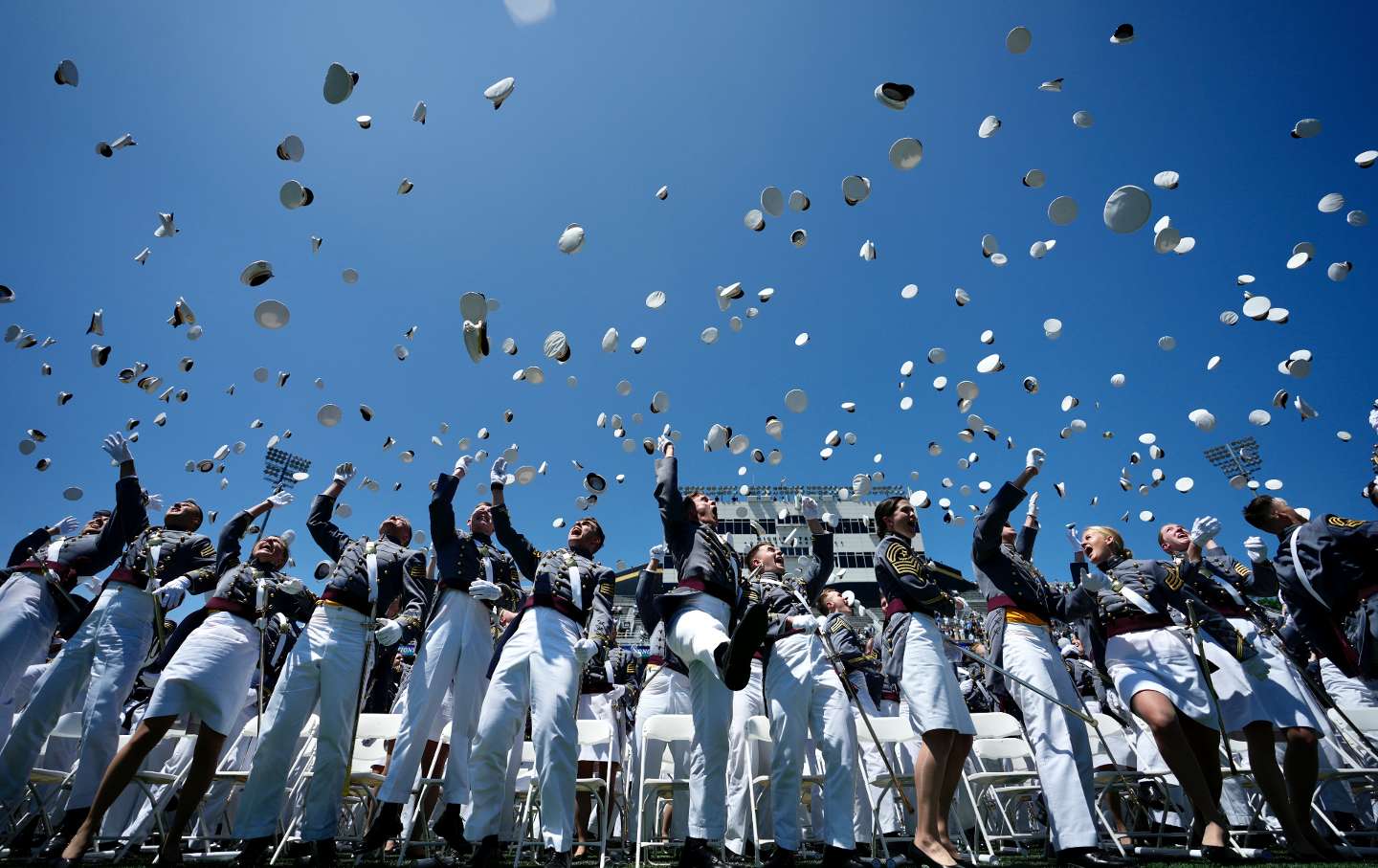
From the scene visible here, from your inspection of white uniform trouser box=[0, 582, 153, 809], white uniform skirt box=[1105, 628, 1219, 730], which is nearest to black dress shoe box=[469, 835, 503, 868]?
white uniform trouser box=[0, 582, 153, 809]

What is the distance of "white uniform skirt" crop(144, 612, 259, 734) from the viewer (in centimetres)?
446

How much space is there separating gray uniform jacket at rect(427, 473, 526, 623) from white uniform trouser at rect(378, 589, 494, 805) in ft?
0.47

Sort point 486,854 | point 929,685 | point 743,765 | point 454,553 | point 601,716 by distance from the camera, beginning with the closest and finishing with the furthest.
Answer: point 486,854 → point 929,685 → point 454,553 → point 743,765 → point 601,716

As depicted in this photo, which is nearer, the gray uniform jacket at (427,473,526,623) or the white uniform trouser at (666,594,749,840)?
the white uniform trouser at (666,594,749,840)

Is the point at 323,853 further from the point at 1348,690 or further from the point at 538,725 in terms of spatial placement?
the point at 1348,690

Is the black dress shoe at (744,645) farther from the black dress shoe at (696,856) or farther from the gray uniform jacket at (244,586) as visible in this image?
the gray uniform jacket at (244,586)

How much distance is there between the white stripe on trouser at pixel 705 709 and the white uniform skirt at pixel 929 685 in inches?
48.8

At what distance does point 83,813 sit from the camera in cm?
455

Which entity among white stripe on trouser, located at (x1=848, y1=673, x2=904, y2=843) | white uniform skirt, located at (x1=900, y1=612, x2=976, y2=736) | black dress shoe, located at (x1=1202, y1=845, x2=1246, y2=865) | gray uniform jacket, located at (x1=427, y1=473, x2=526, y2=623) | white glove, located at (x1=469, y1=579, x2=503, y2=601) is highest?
gray uniform jacket, located at (x1=427, y1=473, x2=526, y2=623)

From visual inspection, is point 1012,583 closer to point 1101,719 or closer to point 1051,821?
point 1051,821

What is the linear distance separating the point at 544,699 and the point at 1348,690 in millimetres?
7672

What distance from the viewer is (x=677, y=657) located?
516cm

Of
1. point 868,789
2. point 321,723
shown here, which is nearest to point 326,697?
point 321,723

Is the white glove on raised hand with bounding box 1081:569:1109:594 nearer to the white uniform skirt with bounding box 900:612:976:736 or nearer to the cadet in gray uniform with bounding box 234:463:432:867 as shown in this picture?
the white uniform skirt with bounding box 900:612:976:736
